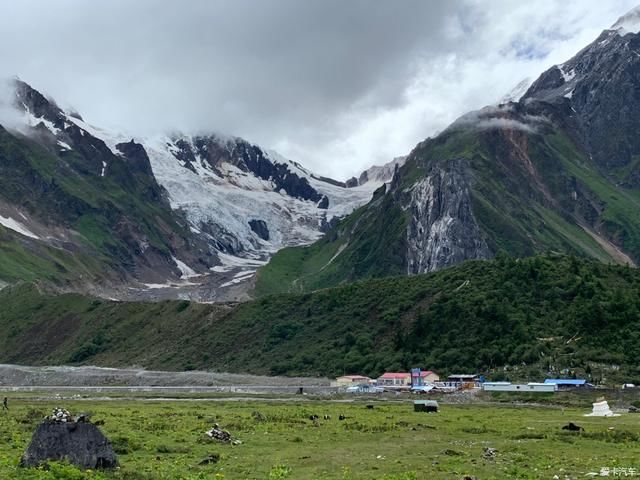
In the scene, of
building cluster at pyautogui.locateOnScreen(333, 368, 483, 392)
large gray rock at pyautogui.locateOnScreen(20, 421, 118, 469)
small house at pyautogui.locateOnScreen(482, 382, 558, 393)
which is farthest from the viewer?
building cluster at pyautogui.locateOnScreen(333, 368, 483, 392)

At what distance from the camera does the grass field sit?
1292 inches

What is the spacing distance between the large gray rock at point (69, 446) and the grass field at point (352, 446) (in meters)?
0.96

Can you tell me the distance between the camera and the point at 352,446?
43.5 metres

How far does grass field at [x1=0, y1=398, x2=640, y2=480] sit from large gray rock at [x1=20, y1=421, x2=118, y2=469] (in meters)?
0.96

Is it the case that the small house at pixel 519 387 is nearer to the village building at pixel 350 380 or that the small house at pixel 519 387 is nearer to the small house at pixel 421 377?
the small house at pixel 421 377

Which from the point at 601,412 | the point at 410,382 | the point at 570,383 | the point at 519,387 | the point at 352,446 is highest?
the point at 410,382

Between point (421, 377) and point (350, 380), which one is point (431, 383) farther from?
point (350, 380)

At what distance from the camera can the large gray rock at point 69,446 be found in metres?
32.5

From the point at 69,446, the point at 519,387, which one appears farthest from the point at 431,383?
the point at 69,446

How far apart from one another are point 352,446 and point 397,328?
92.7 m

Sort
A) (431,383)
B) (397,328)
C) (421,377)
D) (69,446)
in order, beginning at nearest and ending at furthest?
(69,446) → (431,383) → (421,377) → (397,328)

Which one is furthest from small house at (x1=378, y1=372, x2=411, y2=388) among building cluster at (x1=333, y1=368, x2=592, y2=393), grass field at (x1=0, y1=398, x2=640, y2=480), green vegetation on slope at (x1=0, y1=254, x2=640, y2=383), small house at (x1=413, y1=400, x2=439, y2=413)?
grass field at (x1=0, y1=398, x2=640, y2=480)

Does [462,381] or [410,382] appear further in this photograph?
[410,382]

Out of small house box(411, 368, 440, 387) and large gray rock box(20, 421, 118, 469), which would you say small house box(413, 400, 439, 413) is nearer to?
small house box(411, 368, 440, 387)
